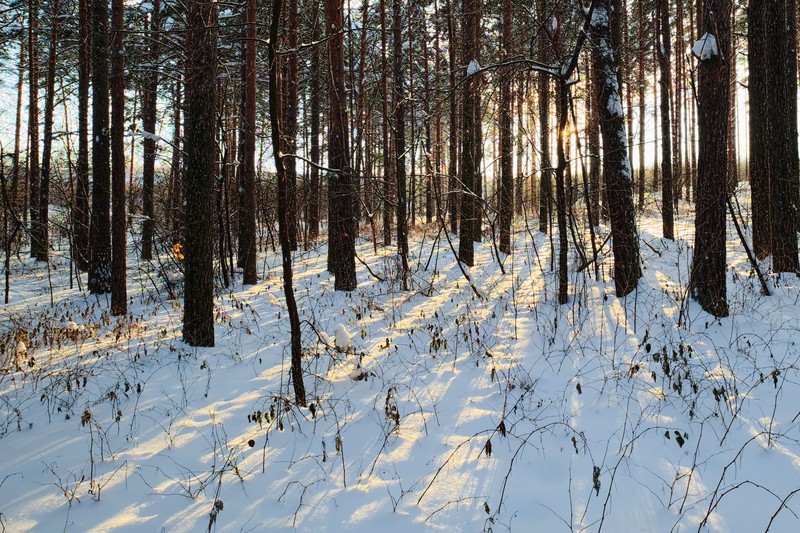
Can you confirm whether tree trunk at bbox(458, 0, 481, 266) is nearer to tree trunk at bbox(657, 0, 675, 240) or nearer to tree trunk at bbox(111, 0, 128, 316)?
tree trunk at bbox(657, 0, 675, 240)

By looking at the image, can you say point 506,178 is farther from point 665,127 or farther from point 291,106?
point 291,106

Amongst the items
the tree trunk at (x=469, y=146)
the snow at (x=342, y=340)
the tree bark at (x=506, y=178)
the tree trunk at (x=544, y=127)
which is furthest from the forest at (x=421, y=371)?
the tree bark at (x=506, y=178)

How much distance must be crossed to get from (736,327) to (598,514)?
150 inches

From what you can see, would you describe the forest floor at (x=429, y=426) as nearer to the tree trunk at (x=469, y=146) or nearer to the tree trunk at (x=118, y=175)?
the tree trunk at (x=118, y=175)

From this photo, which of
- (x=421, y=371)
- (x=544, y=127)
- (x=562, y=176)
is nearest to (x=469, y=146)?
(x=544, y=127)

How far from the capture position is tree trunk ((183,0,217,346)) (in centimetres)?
534

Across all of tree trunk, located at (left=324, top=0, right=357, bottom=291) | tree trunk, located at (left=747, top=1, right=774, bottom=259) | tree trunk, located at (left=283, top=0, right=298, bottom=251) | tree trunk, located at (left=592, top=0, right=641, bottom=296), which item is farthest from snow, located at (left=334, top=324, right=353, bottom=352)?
tree trunk, located at (left=747, top=1, right=774, bottom=259)

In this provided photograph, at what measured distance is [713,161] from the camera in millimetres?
5477

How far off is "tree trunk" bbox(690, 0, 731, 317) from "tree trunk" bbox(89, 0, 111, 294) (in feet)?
31.9

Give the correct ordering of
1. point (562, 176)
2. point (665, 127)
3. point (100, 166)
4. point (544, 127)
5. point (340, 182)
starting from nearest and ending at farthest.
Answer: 1. point (562, 176)
2. point (340, 182)
3. point (100, 166)
4. point (665, 127)
5. point (544, 127)

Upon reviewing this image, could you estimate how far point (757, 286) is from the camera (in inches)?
255

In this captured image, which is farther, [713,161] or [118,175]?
[118,175]

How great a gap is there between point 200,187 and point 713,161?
6.48m

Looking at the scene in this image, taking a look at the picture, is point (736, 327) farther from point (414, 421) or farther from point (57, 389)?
point (57, 389)
